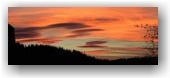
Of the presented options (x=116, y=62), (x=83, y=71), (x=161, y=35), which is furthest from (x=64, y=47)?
(x=161, y=35)

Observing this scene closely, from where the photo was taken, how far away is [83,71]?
3199 millimetres

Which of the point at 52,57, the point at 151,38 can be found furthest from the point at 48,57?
the point at 151,38

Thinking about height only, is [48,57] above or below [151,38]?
below

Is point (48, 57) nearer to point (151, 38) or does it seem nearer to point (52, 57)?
point (52, 57)

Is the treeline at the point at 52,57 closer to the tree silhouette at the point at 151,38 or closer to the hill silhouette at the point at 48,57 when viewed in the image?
the hill silhouette at the point at 48,57

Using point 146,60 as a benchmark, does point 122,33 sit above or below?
above

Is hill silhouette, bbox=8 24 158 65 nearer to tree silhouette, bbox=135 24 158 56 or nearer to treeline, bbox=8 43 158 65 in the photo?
treeline, bbox=8 43 158 65

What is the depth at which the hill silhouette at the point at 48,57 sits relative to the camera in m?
3.09

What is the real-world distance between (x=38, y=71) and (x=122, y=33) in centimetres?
113

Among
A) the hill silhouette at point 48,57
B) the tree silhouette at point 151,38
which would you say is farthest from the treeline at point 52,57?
the tree silhouette at point 151,38

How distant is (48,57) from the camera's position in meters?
3.11

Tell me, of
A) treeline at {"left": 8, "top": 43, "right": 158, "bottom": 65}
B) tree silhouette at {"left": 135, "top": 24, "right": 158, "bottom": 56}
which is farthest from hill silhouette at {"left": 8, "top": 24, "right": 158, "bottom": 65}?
tree silhouette at {"left": 135, "top": 24, "right": 158, "bottom": 56}

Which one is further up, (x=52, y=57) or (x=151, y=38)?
(x=151, y=38)

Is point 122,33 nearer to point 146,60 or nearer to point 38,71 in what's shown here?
point 146,60
